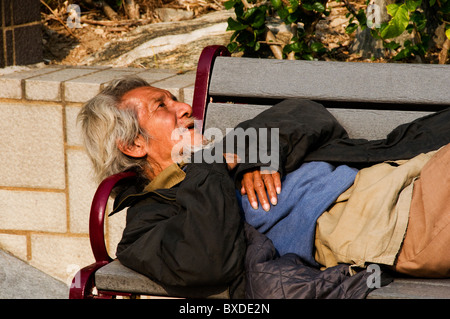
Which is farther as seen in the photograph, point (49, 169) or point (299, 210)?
point (49, 169)

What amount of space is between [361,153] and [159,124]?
916mm

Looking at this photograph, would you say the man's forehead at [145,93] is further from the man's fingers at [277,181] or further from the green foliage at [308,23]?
the green foliage at [308,23]

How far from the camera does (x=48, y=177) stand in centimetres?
366

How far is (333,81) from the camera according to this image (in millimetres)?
3139

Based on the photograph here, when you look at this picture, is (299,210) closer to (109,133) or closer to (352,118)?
(352,118)

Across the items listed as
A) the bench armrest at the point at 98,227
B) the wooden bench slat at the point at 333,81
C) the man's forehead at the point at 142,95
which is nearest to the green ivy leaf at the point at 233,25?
the wooden bench slat at the point at 333,81

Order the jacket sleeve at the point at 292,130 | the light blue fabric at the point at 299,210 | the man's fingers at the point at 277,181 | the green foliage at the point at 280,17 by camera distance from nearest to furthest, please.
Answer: the light blue fabric at the point at 299,210, the man's fingers at the point at 277,181, the jacket sleeve at the point at 292,130, the green foliage at the point at 280,17

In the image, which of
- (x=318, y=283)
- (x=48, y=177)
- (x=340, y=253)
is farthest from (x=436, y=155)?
(x=48, y=177)

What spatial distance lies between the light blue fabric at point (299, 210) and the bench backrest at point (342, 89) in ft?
1.71

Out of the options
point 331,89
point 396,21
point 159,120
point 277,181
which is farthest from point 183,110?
point 396,21

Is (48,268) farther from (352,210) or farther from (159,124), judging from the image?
(352,210)

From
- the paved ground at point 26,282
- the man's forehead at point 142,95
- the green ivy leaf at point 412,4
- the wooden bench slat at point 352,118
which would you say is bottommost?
the paved ground at point 26,282

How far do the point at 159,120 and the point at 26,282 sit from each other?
5.07 feet

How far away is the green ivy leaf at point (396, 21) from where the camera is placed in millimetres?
3701
